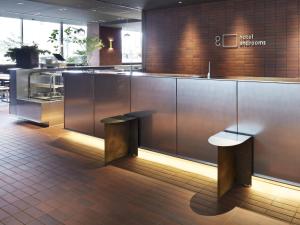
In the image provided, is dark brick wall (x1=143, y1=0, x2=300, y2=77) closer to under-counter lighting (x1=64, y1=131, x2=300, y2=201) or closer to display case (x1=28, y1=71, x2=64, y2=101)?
display case (x1=28, y1=71, x2=64, y2=101)

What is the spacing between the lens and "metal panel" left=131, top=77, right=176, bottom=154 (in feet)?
13.8

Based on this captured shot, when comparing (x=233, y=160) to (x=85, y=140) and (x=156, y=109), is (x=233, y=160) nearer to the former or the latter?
(x=156, y=109)

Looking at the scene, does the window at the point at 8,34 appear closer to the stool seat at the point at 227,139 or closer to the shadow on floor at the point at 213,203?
the stool seat at the point at 227,139

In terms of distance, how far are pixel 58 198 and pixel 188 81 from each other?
207cm

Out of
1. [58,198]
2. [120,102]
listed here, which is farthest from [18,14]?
[58,198]

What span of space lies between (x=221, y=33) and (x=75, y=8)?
5400 mm

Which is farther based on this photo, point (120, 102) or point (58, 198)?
point (120, 102)

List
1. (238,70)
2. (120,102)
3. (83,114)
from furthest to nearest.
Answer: (238,70) → (83,114) → (120,102)

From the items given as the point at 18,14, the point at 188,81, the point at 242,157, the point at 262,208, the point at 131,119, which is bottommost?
the point at 262,208

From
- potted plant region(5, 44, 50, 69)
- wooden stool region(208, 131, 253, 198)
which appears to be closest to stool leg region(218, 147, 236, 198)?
wooden stool region(208, 131, 253, 198)

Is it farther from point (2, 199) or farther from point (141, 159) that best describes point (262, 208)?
point (2, 199)

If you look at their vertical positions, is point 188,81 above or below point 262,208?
above

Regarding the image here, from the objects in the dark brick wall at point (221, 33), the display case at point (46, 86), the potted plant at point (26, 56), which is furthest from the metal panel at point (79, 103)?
the dark brick wall at point (221, 33)

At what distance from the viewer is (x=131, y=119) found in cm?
456
